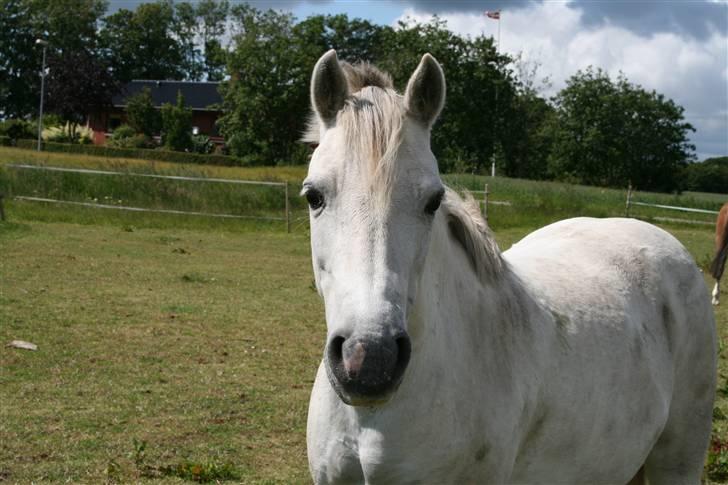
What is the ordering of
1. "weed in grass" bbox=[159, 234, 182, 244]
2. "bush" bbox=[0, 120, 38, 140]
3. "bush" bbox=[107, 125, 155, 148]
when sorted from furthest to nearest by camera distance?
1. "bush" bbox=[0, 120, 38, 140]
2. "bush" bbox=[107, 125, 155, 148]
3. "weed in grass" bbox=[159, 234, 182, 244]

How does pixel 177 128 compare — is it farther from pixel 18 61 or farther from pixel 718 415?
pixel 718 415

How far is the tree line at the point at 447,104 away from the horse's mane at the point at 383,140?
29.3 metres

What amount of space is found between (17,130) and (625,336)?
53.8 meters

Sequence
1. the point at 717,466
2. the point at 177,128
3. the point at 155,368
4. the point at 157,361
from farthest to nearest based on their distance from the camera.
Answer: the point at 177,128 → the point at 157,361 → the point at 155,368 → the point at 717,466

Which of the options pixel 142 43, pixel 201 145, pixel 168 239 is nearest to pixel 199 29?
pixel 142 43

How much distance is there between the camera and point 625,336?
3.17 meters

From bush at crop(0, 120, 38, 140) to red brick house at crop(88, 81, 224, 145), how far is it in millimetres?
10220

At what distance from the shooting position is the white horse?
2.04m

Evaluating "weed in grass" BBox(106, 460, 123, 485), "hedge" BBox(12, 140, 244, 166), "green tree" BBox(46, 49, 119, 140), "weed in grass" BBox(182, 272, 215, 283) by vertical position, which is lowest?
"weed in grass" BBox(182, 272, 215, 283)

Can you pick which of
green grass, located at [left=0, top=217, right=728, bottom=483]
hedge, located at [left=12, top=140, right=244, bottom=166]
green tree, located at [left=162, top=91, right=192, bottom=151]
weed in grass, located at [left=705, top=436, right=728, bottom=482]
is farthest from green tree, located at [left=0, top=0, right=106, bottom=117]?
weed in grass, located at [left=705, top=436, right=728, bottom=482]

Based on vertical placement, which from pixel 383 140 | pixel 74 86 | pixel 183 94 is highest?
pixel 183 94

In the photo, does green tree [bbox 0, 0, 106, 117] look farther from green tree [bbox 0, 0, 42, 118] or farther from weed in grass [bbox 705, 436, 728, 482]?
weed in grass [bbox 705, 436, 728, 482]

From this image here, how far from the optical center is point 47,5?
73438 millimetres

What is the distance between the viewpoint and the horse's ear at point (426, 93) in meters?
2.30
